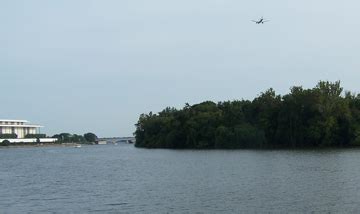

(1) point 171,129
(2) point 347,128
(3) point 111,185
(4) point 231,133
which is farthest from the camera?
(1) point 171,129

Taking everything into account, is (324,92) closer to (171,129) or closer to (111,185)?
(171,129)

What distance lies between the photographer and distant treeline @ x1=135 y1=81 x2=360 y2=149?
116188 mm

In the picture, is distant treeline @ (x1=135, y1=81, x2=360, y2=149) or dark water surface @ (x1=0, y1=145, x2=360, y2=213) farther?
distant treeline @ (x1=135, y1=81, x2=360, y2=149)

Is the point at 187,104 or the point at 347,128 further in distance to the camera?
the point at 187,104

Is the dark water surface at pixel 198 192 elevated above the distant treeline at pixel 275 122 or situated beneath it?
situated beneath

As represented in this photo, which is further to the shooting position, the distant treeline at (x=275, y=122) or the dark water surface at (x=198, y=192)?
the distant treeline at (x=275, y=122)

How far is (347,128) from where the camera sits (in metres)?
115

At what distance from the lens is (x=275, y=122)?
12706 cm

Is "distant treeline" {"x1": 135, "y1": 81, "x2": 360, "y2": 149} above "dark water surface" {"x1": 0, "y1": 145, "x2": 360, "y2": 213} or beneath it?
above

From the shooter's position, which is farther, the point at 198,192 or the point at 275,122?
the point at 275,122

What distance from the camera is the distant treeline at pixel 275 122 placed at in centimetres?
11619

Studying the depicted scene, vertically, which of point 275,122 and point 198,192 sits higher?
point 275,122

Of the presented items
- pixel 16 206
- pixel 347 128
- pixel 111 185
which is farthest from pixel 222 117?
pixel 16 206

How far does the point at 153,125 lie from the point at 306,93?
61.5 metres
